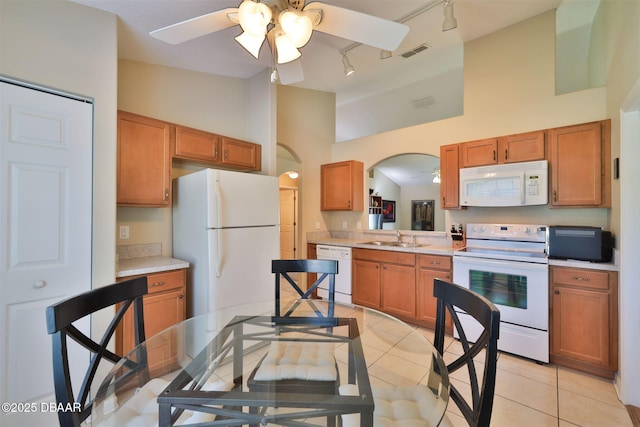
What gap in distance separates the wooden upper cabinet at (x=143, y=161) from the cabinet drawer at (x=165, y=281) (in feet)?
2.11

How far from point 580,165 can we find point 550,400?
6.49 feet

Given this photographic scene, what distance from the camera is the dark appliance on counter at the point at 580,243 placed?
2156 millimetres

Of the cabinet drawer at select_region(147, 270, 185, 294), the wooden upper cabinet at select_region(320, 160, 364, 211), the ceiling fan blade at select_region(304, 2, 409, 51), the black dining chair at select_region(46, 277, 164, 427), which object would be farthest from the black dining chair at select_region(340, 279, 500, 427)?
the wooden upper cabinet at select_region(320, 160, 364, 211)

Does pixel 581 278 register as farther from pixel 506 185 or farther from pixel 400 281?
pixel 400 281

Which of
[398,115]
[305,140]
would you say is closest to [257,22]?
[305,140]

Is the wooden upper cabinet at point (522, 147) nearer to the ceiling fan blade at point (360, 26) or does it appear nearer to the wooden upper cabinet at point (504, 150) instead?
the wooden upper cabinet at point (504, 150)

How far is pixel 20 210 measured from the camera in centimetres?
158

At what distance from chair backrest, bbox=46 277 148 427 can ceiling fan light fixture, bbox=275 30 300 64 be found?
1496 millimetres

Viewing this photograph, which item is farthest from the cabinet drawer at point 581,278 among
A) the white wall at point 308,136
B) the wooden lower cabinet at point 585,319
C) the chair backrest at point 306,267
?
the white wall at point 308,136

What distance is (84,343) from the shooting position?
1166 mm

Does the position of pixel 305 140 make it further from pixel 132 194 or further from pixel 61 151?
pixel 61 151

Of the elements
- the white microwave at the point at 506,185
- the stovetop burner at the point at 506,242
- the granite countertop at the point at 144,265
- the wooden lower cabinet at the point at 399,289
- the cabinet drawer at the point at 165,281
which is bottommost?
the wooden lower cabinet at the point at 399,289

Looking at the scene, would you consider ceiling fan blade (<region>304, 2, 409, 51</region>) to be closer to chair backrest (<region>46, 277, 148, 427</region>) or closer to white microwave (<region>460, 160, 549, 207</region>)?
chair backrest (<region>46, 277, 148, 427</region>)

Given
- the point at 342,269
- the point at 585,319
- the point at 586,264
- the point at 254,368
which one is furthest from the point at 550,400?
the point at 342,269
